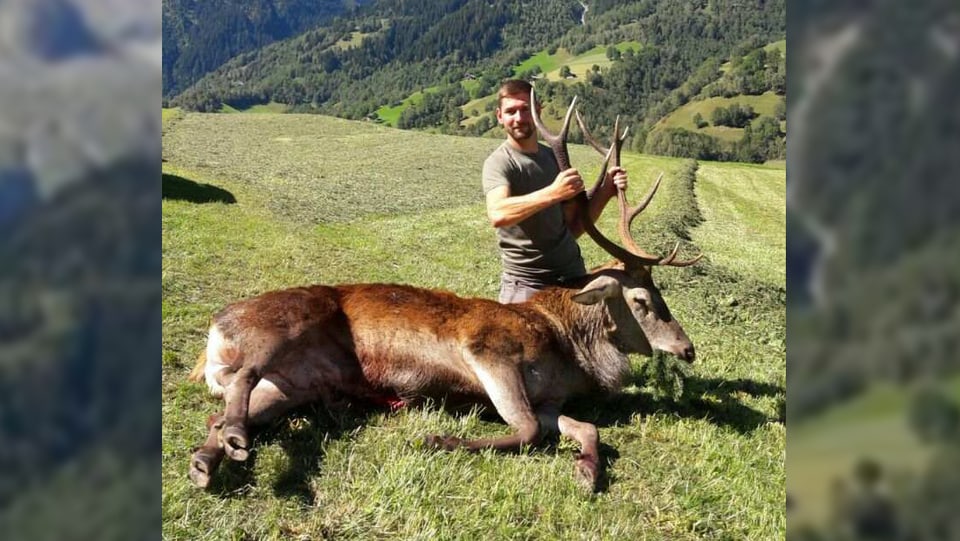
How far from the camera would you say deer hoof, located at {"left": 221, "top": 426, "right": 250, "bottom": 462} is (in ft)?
14.1

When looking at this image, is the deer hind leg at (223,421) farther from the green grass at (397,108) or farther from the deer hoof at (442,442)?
the green grass at (397,108)

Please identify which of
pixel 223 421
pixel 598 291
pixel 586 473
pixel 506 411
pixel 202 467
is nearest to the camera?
pixel 202 467

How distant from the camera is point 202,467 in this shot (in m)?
4.25

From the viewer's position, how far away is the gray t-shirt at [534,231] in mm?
6527

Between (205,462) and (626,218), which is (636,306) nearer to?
(626,218)

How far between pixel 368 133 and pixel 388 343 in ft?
217

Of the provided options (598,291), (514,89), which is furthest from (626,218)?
(514,89)

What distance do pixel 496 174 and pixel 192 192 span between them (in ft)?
63.1
